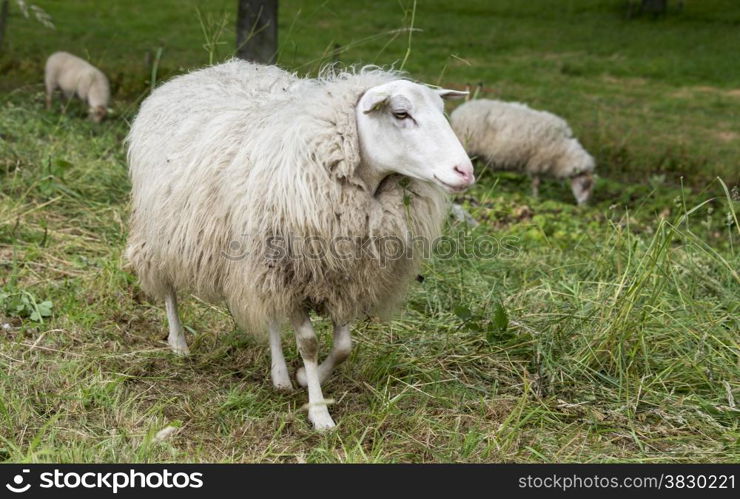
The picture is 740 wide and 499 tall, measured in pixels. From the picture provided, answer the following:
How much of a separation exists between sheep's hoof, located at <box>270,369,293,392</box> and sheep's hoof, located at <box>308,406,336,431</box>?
12.4 inches

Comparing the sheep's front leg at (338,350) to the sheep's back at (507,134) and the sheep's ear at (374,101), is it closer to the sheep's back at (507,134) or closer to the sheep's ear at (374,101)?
the sheep's ear at (374,101)

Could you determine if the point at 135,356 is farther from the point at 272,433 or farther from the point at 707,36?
the point at 707,36

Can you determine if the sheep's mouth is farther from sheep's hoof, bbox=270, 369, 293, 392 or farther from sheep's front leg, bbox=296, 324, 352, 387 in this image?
sheep's hoof, bbox=270, 369, 293, 392

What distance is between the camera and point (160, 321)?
4848mm

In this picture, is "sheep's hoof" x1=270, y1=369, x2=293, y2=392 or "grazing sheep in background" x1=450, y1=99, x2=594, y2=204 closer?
"sheep's hoof" x1=270, y1=369, x2=293, y2=392

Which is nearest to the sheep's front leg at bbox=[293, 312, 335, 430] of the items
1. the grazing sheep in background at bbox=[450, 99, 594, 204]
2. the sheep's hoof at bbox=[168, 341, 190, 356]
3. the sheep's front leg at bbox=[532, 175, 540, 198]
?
the sheep's hoof at bbox=[168, 341, 190, 356]

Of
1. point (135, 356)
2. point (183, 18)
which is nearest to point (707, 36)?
point (183, 18)

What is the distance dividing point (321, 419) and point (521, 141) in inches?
278

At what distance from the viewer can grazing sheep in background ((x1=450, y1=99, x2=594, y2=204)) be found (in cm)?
1028

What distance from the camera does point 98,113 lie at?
943 cm

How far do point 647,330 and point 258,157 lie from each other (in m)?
2.04

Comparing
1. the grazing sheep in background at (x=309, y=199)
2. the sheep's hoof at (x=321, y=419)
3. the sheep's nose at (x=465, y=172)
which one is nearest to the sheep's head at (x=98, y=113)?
the grazing sheep in background at (x=309, y=199)

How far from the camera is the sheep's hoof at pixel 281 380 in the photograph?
13.4 ft

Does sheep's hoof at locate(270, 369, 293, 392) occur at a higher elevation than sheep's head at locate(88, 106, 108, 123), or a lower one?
higher
